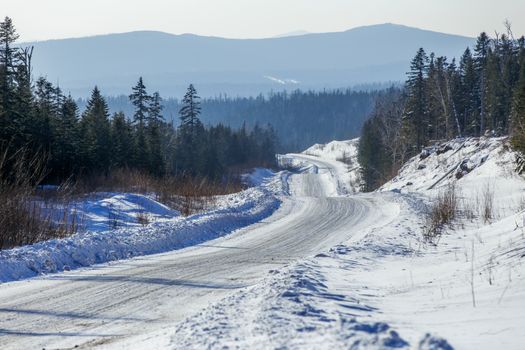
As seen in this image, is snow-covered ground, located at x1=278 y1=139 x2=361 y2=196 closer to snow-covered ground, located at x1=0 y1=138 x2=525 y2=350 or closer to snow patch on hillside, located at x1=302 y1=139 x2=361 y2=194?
snow patch on hillside, located at x1=302 y1=139 x2=361 y2=194

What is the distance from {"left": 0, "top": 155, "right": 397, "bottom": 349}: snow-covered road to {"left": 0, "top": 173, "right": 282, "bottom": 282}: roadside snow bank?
496 millimetres

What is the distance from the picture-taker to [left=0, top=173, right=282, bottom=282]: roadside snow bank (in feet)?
32.7

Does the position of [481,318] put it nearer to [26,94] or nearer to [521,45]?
[26,94]

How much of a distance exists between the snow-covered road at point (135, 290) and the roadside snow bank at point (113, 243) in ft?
1.63

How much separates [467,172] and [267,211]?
18.0 metres

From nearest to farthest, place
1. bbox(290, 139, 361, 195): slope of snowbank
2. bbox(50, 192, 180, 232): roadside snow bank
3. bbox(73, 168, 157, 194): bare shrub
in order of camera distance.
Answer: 1. bbox(50, 192, 180, 232): roadside snow bank
2. bbox(73, 168, 157, 194): bare shrub
3. bbox(290, 139, 361, 195): slope of snowbank

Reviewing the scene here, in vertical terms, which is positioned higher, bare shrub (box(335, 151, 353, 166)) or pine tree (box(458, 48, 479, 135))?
pine tree (box(458, 48, 479, 135))

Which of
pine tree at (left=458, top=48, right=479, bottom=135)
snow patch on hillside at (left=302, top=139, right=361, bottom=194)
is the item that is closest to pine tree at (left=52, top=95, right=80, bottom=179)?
pine tree at (left=458, top=48, right=479, bottom=135)

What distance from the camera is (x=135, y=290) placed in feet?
28.2

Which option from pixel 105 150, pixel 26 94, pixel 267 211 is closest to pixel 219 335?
pixel 267 211

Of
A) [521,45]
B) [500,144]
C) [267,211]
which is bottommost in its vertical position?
[267,211]

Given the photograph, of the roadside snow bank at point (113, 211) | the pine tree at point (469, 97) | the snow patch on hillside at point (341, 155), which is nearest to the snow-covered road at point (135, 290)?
the roadside snow bank at point (113, 211)

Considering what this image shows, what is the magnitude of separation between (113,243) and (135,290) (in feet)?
12.9

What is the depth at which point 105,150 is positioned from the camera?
41.9 m
